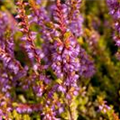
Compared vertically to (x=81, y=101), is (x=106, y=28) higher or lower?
higher

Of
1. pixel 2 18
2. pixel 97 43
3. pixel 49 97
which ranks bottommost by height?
pixel 49 97

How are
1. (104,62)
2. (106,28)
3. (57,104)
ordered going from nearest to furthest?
1. (57,104)
2. (104,62)
3. (106,28)

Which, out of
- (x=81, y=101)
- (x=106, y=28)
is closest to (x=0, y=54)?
(x=81, y=101)

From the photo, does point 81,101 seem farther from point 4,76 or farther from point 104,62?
point 4,76

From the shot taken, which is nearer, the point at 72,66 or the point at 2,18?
the point at 72,66

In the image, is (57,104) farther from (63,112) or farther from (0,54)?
(0,54)

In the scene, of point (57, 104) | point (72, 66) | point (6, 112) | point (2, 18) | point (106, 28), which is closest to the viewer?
point (72, 66)
